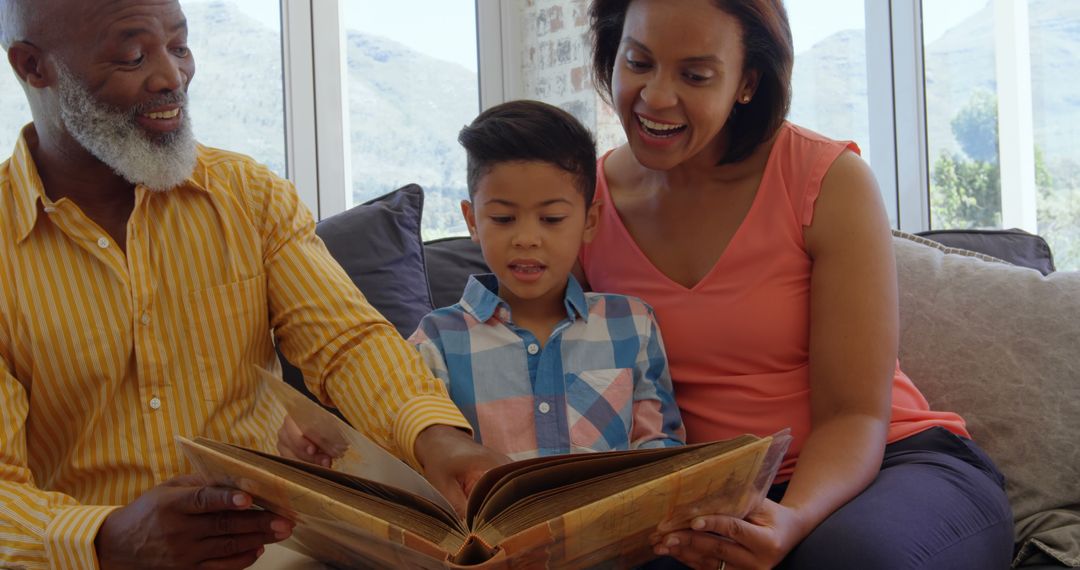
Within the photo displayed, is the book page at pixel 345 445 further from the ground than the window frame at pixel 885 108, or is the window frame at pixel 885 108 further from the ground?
the window frame at pixel 885 108

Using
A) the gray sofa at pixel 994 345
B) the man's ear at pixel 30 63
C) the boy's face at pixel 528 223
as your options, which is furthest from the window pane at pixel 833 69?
the man's ear at pixel 30 63

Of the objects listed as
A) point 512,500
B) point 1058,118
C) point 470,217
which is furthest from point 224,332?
point 1058,118

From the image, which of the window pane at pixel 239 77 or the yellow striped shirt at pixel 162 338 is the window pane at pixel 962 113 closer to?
the window pane at pixel 239 77

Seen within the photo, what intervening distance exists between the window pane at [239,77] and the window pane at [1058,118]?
2.51 meters

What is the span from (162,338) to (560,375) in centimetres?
60

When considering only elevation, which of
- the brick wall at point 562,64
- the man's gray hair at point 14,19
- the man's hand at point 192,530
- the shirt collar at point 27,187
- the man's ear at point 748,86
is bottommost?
the man's hand at point 192,530

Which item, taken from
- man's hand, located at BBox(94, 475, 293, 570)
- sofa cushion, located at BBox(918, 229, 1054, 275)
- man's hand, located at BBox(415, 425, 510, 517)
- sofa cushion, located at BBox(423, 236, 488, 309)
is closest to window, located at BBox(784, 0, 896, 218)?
sofa cushion, located at BBox(918, 229, 1054, 275)

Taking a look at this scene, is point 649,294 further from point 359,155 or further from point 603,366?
point 359,155

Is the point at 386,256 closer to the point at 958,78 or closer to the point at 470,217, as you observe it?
the point at 470,217

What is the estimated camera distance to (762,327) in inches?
64.2

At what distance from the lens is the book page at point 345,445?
43.0 inches

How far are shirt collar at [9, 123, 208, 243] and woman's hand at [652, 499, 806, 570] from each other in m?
0.91

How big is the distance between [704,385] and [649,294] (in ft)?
0.60

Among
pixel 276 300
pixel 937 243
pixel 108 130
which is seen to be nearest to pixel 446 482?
pixel 276 300
